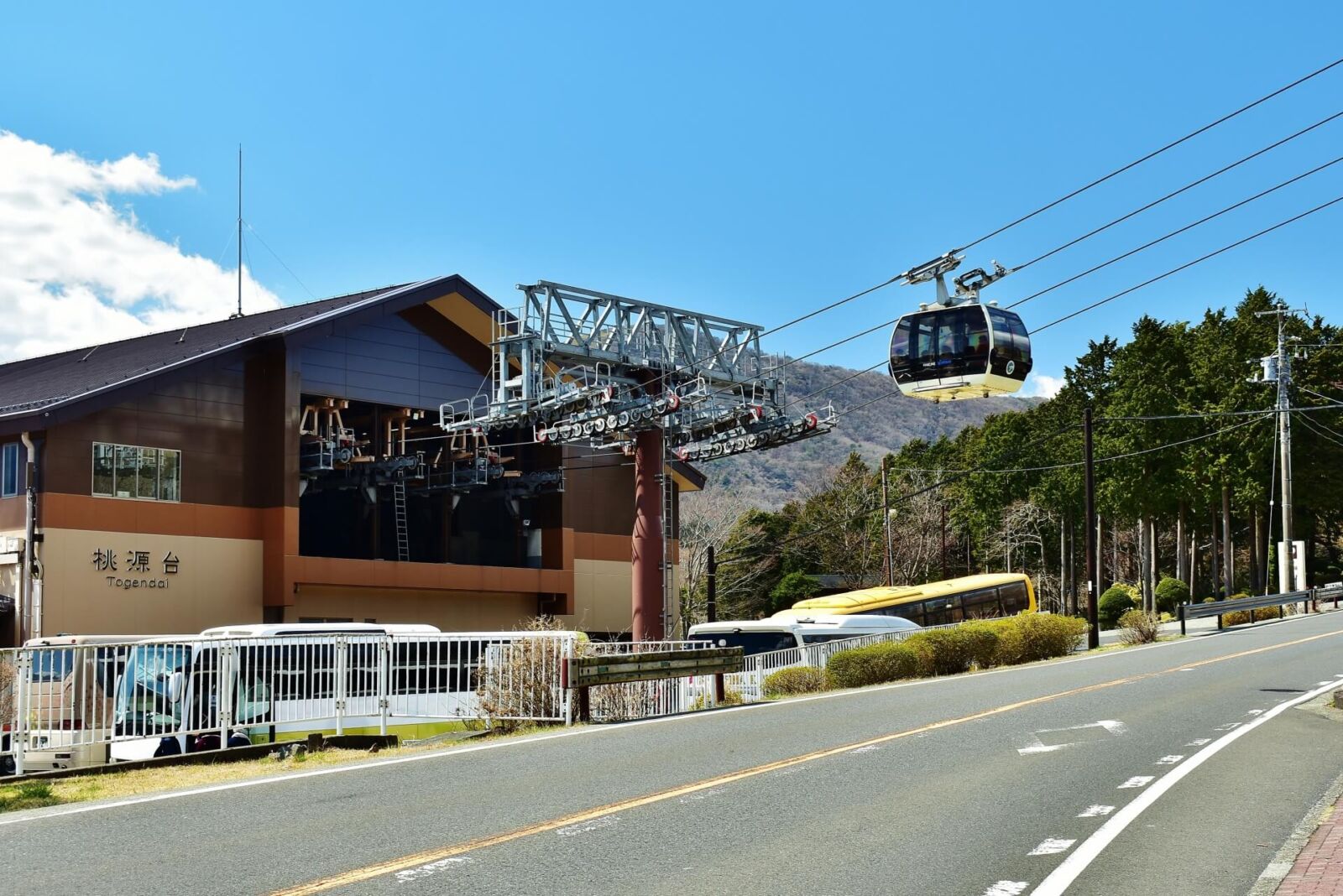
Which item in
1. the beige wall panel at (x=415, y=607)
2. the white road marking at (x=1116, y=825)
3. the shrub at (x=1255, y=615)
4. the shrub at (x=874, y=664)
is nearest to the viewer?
the white road marking at (x=1116, y=825)

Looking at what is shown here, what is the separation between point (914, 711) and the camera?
58.4 ft

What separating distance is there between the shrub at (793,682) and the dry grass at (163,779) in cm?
1009

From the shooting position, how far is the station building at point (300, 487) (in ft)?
114

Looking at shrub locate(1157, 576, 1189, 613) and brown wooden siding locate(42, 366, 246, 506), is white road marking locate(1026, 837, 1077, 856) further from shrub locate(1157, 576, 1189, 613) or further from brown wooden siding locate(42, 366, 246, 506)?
shrub locate(1157, 576, 1189, 613)

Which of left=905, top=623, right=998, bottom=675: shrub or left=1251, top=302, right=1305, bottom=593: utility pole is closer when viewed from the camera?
left=905, top=623, right=998, bottom=675: shrub

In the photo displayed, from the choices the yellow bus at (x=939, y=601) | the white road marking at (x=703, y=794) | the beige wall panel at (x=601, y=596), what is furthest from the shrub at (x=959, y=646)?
the beige wall panel at (x=601, y=596)

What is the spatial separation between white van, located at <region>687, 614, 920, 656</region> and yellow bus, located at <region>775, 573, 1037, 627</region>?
3.48 metres

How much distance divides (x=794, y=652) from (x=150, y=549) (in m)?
18.6

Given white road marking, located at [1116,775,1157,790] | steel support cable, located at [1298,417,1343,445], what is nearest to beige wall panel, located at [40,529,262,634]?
white road marking, located at [1116,775,1157,790]

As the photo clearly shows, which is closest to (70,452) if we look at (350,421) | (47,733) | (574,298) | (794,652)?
(350,421)

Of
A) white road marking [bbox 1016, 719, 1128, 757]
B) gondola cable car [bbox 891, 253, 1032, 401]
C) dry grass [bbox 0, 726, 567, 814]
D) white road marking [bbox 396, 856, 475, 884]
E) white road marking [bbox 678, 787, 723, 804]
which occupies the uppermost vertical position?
gondola cable car [bbox 891, 253, 1032, 401]

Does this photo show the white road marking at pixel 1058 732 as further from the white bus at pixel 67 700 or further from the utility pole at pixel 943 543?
the utility pole at pixel 943 543

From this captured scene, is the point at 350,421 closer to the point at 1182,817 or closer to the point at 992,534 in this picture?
the point at 1182,817

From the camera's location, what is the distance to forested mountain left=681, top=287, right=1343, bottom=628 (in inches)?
2721
